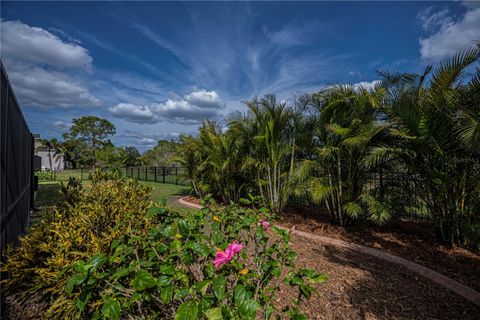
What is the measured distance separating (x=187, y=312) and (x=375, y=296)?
9.24ft

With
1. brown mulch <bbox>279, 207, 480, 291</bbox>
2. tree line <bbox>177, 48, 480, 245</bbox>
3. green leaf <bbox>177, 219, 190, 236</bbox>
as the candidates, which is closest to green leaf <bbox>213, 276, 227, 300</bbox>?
green leaf <bbox>177, 219, 190, 236</bbox>

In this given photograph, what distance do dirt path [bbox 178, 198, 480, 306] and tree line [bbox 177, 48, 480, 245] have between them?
0.70 meters

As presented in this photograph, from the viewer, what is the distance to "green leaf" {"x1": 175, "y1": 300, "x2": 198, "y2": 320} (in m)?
0.83

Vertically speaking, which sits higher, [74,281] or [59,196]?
[74,281]

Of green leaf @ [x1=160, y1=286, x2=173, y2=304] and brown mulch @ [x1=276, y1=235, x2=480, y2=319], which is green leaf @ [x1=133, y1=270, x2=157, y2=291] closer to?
green leaf @ [x1=160, y1=286, x2=173, y2=304]

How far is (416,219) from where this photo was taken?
5723mm

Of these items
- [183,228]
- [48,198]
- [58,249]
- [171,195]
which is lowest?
[171,195]

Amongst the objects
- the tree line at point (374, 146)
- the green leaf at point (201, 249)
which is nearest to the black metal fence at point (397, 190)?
the tree line at point (374, 146)

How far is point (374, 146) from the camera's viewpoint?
500 centimetres

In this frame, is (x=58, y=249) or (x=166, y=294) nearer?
(x=166, y=294)

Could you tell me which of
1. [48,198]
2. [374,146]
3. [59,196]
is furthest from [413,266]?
[48,198]

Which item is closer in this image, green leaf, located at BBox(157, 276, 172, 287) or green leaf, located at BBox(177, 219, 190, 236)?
green leaf, located at BBox(157, 276, 172, 287)

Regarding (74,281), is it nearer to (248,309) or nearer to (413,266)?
(248,309)

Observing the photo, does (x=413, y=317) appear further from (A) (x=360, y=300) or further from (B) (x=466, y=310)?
(B) (x=466, y=310)
